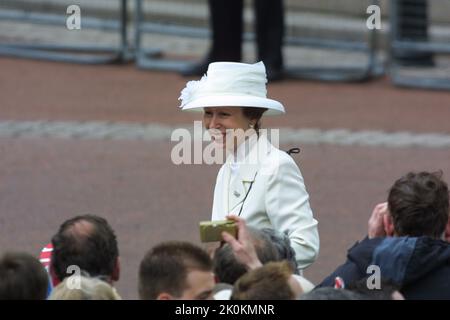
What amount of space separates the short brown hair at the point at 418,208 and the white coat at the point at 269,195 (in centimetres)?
37

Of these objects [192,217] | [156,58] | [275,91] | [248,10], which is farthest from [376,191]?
[248,10]

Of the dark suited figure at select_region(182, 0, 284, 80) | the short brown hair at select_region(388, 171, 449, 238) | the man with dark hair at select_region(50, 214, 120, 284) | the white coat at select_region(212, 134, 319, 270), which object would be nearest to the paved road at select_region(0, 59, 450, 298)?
the dark suited figure at select_region(182, 0, 284, 80)

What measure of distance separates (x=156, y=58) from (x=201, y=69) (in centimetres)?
143

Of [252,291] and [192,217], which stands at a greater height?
[252,291]

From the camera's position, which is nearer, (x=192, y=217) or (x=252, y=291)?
(x=252, y=291)

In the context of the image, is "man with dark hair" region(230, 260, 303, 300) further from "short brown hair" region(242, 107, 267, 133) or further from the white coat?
"short brown hair" region(242, 107, 267, 133)

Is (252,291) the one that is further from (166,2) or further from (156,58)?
(166,2)

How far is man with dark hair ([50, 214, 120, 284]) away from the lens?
4.19m

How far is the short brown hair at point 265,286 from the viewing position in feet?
11.7

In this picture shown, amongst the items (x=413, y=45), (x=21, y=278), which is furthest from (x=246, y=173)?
(x=413, y=45)

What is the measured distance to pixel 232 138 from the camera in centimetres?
478
